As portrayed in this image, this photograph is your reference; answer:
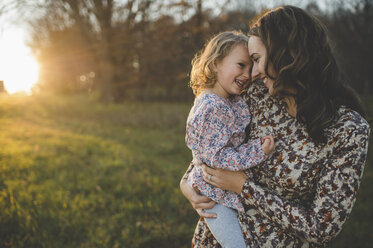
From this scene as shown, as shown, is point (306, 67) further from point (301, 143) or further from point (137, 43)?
point (137, 43)

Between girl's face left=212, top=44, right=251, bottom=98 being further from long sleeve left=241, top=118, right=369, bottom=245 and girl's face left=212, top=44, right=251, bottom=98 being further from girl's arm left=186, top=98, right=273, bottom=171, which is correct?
long sleeve left=241, top=118, right=369, bottom=245

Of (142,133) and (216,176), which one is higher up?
(216,176)

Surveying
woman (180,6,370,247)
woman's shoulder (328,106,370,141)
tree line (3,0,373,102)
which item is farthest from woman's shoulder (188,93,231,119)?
tree line (3,0,373,102)

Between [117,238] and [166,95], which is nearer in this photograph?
[117,238]

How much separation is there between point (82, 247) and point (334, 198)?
9.04 feet

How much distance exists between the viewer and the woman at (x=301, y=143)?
1217 millimetres

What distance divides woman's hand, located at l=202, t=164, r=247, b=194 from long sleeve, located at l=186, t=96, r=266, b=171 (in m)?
0.04

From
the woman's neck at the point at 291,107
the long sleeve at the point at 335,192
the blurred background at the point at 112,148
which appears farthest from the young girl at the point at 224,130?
the blurred background at the point at 112,148

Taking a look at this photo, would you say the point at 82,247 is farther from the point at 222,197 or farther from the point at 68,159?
the point at 68,159

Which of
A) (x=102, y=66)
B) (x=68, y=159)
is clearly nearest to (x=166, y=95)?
(x=102, y=66)

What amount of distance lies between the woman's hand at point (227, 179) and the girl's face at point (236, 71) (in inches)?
24.1

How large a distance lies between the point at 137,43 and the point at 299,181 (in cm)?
1414

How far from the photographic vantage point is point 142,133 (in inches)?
317

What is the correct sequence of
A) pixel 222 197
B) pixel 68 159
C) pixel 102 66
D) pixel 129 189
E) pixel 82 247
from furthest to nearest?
1. pixel 102 66
2. pixel 68 159
3. pixel 129 189
4. pixel 82 247
5. pixel 222 197
